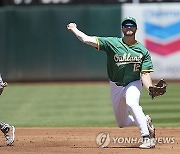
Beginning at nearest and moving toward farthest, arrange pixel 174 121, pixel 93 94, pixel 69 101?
pixel 174 121 < pixel 69 101 < pixel 93 94

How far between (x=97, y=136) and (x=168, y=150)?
1.92m

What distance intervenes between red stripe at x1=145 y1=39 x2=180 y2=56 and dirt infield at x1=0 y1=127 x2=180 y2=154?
406 inches

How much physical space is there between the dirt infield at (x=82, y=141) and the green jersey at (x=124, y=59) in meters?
0.86

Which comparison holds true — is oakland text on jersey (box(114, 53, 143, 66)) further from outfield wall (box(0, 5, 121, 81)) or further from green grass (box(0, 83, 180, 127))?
outfield wall (box(0, 5, 121, 81))

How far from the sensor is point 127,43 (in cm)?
805

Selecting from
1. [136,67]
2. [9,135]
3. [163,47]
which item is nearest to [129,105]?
[136,67]

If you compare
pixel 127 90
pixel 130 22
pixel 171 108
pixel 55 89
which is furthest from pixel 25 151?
pixel 55 89

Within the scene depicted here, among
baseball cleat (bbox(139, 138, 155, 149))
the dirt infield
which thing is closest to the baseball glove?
baseball cleat (bbox(139, 138, 155, 149))

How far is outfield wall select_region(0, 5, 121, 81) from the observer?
20.9m

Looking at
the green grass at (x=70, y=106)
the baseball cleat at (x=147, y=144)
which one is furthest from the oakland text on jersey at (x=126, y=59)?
the green grass at (x=70, y=106)

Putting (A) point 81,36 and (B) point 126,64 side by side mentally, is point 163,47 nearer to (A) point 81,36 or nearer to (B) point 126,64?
(B) point 126,64

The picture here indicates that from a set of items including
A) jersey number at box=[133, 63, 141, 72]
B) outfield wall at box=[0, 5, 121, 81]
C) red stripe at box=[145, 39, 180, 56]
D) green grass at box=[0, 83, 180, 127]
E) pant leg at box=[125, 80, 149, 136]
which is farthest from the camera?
outfield wall at box=[0, 5, 121, 81]

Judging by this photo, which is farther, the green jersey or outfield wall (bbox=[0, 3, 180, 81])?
outfield wall (bbox=[0, 3, 180, 81])

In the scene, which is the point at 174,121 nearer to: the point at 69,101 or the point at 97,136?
the point at 97,136
